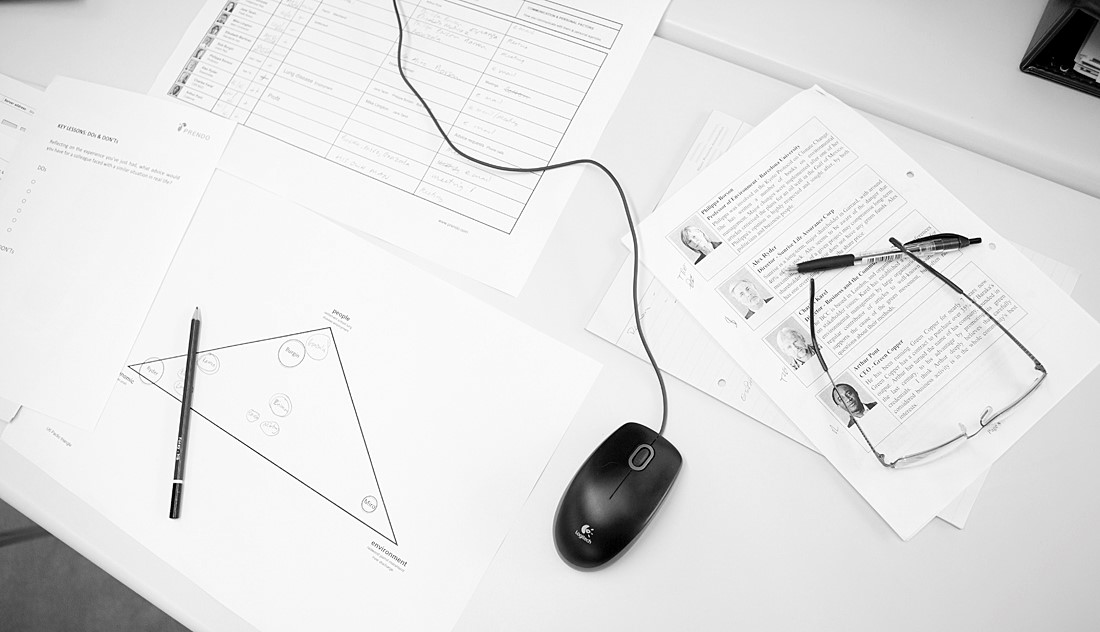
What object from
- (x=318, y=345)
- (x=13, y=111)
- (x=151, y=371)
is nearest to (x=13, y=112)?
(x=13, y=111)

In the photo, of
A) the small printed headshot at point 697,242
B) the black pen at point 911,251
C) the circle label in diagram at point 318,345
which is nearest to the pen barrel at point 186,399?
the circle label in diagram at point 318,345

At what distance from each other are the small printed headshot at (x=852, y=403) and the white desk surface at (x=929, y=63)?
0.90ft

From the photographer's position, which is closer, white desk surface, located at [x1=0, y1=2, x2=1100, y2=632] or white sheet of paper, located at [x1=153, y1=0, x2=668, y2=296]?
white desk surface, located at [x1=0, y1=2, x2=1100, y2=632]

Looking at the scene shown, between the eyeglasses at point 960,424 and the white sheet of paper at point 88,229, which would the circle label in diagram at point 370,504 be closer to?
the white sheet of paper at point 88,229

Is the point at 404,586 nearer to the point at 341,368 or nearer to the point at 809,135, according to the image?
the point at 341,368

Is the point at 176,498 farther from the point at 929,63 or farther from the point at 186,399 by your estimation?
the point at 929,63

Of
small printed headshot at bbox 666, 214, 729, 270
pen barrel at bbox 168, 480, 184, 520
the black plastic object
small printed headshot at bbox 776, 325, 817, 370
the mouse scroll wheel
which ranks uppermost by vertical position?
the black plastic object

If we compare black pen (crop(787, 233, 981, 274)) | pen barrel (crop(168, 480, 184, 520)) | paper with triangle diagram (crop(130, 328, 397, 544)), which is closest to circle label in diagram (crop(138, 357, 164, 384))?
paper with triangle diagram (crop(130, 328, 397, 544))

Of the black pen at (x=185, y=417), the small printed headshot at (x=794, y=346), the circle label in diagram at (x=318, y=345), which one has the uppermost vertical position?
the small printed headshot at (x=794, y=346)

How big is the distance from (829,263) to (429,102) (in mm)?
410

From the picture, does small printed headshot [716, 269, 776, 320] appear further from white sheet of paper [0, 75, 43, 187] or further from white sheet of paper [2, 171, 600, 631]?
white sheet of paper [0, 75, 43, 187]

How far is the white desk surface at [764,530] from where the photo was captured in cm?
54

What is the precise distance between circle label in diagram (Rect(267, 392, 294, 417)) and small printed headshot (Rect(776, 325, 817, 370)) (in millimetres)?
428

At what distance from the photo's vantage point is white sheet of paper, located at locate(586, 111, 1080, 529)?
59 cm
